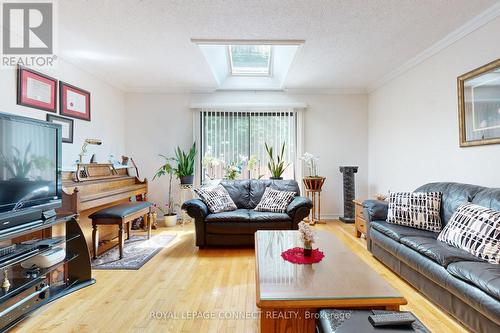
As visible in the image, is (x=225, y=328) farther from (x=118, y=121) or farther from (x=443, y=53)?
(x=118, y=121)

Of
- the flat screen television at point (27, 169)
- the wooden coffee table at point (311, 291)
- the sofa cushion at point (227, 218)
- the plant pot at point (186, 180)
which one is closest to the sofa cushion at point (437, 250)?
the wooden coffee table at point (311, 291)

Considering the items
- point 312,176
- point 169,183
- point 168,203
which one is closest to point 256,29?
point 312,176

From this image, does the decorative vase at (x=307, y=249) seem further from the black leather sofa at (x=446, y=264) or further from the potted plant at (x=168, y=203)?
the potted plant at (x=168, y=203)

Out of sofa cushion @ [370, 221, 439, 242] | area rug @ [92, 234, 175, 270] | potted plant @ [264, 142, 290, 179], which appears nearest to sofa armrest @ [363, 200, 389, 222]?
sofa cushion @ [370, 221, 439, 242]

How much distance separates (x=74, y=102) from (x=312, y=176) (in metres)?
3.83

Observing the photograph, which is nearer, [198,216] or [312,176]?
[198,216]

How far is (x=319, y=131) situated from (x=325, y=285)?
388cm

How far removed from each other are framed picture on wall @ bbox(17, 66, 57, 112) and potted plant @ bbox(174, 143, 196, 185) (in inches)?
75.3

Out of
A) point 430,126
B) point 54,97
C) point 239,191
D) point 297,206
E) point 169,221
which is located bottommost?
point 169,221

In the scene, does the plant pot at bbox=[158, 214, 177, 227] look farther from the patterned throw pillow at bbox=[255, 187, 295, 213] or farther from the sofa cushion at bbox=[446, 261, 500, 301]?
the sofa cushion at bbox=[446, 261, 500, 301]

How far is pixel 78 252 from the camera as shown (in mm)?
2373

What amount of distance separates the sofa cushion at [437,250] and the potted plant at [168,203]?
354 cm

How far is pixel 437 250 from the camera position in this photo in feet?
6.35

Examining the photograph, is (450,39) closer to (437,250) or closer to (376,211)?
(376,211)
